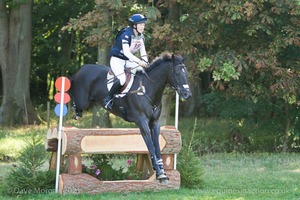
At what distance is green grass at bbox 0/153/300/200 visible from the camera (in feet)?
32.3

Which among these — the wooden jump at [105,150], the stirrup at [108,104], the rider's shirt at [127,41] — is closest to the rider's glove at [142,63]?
the rider's shirt at [127,41]

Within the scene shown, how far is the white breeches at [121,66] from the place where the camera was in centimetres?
1006

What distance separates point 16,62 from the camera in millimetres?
23969

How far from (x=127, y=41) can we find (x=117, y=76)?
1.91 ft

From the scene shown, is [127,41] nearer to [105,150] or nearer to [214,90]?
[105,150]

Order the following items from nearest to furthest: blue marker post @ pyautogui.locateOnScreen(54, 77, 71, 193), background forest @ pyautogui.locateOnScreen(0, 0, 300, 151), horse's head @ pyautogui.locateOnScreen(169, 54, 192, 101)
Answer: horse's head @ pyautogui.locateOnScreen(169, 54, 192, 101)
blue marker post @ pyautogui.locateOnScreen(54, 77, 71, 193)
background forest @ pyautogui.locateOnScreen(0, 0, 300, 151)

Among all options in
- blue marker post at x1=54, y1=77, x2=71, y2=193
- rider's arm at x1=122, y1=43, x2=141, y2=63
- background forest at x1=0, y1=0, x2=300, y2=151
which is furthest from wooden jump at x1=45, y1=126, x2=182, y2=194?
background forest at x1=0, y1=0, x2=300, y2=151

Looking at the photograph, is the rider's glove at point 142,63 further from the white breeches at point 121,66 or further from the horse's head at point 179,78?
the horse's head at point 179,78

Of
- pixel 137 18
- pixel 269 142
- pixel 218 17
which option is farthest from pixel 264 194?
pixel 269 142

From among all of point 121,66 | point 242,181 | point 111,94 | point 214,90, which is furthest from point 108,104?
point 214,90

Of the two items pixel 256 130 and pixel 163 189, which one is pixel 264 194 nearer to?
pixel 163 189

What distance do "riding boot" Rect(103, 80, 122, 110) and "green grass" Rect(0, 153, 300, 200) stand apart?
1405 mm

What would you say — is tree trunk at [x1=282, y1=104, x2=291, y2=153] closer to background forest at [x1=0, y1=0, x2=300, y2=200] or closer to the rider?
background forest at [x1=0, y1=0, x2=300, y2=200]

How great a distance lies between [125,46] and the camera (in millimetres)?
9828
